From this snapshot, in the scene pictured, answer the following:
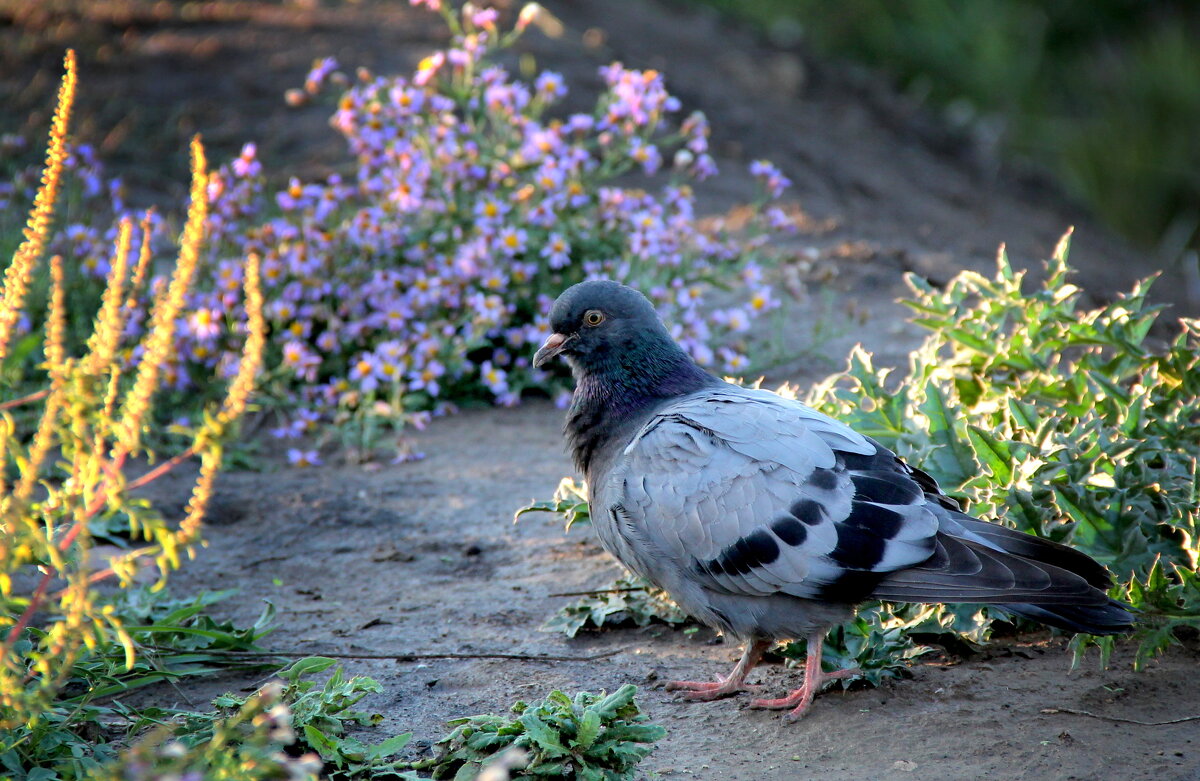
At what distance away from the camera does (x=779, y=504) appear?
2.84 meters

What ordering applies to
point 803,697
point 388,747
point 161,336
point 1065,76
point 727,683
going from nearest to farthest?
point 161,336
point 388,747
point 803,697
point 727,683
point 1065,76

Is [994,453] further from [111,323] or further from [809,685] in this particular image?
[111,323]

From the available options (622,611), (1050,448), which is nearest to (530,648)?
(622,611)

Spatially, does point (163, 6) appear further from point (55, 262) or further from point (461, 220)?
point (55, 262)

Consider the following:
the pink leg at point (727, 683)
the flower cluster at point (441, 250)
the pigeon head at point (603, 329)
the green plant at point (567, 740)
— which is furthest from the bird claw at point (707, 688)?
the flower cluster at point (441, 250)

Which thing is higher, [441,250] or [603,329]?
[441,250]

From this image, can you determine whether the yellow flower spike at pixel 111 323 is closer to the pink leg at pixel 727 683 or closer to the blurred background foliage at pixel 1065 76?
the pink leg at pixel 727 683

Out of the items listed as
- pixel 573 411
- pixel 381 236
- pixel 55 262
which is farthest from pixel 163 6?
pixel 55 262

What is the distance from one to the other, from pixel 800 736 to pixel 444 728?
34.7 inches

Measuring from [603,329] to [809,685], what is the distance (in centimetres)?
120

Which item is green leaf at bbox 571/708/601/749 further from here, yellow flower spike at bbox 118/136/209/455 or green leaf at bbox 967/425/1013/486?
green leaf at bbox 967/425/1013/486

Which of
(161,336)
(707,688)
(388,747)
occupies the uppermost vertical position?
(161,336)

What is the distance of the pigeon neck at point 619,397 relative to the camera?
3311mm

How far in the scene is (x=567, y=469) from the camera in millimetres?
4625
